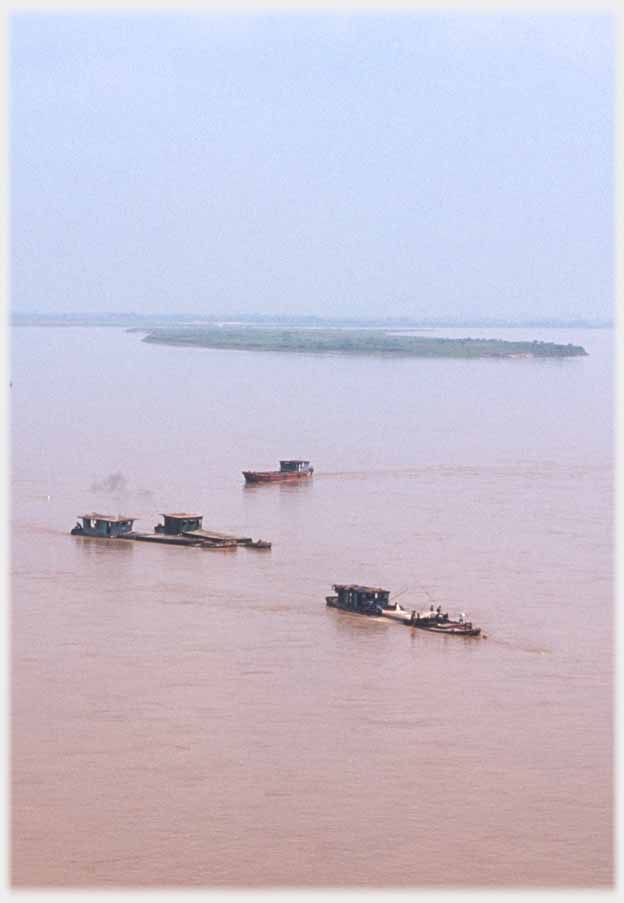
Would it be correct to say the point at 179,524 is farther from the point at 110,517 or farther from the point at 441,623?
the point at 441,623

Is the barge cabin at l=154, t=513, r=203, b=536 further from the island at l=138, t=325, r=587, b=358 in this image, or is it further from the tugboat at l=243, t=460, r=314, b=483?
the island at l=138, t=325, r=587, b=358

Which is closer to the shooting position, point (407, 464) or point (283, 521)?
point (283, 521)

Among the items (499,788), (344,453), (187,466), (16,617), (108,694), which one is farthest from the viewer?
(344,453)

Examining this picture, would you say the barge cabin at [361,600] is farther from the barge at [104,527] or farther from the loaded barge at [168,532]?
the barge at [104,527]

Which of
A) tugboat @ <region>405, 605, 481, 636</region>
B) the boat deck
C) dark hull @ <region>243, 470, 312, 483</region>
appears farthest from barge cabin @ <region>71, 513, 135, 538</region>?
tugboat @ <region>405, 605, 481, 636</region>

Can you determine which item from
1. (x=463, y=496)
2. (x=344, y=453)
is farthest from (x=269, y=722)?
(x=344, y=453)

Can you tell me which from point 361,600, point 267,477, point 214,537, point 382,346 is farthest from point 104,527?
point 382,346

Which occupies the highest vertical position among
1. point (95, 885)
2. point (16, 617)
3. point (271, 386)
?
point (271, 386)

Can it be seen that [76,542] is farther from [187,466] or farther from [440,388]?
[440,388]
